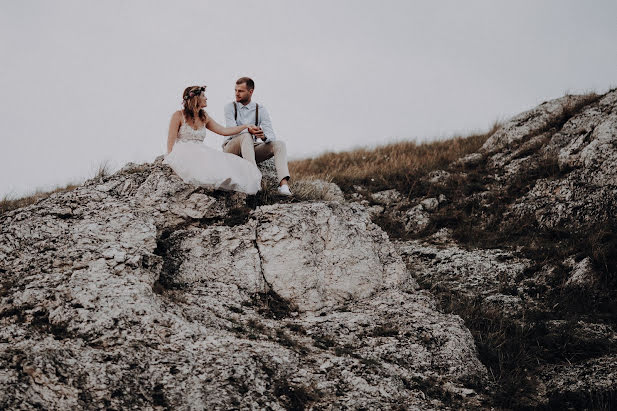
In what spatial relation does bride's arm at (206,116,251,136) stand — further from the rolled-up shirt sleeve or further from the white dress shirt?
the rolled-up shirt sleeve

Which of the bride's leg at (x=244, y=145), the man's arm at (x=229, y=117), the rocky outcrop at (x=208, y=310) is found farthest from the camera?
the man's arm at (x=229, y=117)

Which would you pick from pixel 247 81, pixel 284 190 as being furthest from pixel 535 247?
pixel 247 81

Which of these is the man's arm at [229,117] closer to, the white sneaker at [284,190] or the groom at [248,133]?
the groom at [248,133]

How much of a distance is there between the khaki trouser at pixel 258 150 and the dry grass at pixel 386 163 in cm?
290

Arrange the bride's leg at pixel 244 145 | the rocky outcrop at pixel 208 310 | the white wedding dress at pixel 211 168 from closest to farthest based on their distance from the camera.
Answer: the rocky outcrop at pixel 208 310, the white wedding dress at pixel 211 168, the bride's leg at pixel 244 145

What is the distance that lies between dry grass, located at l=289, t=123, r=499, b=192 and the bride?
156 inches

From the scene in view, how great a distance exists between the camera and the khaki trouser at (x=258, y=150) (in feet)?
27.1

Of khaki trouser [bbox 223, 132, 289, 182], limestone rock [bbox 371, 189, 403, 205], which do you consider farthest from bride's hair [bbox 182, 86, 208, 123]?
limestone rock [bbox 371, 189, 403, 205]

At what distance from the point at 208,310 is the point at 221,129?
3863 millimetres

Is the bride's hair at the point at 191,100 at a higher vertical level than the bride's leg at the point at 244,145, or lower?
higher

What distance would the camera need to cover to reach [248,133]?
8344 millimetres

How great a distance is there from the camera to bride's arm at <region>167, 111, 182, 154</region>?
26.3ft

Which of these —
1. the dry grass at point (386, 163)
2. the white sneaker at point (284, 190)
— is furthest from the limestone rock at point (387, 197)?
the white sneaker at point (284, 190)

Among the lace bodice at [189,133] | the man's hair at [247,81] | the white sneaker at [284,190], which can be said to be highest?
the man's hair at [247,81]
